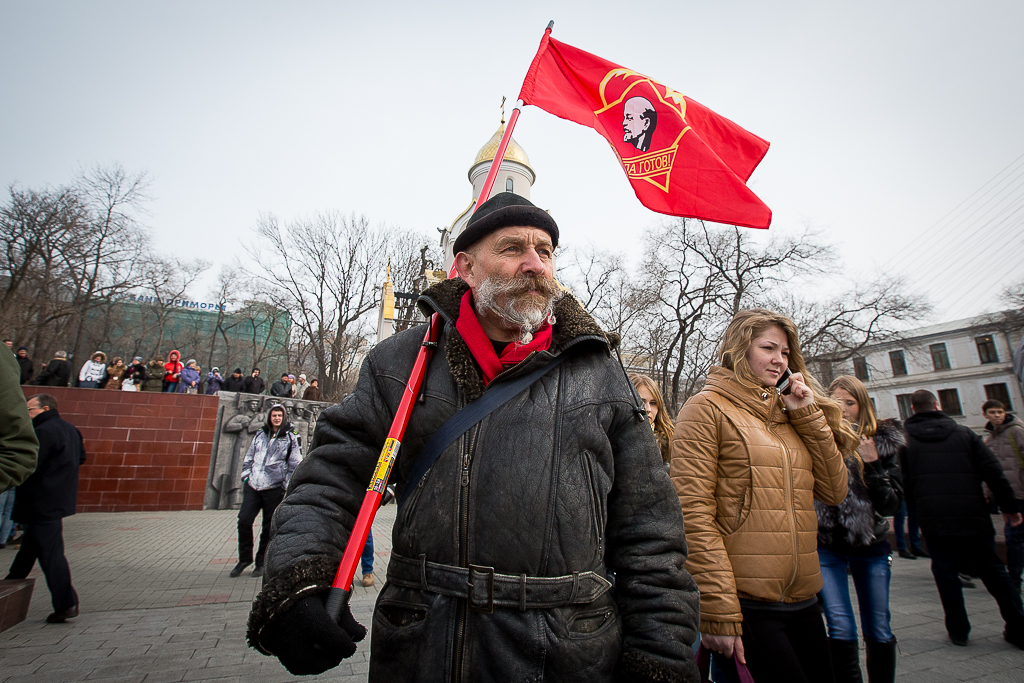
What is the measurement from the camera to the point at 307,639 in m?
1.32

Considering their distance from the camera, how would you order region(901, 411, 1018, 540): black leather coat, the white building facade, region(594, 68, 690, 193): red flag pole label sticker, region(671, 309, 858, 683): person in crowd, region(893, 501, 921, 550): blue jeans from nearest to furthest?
region(671, 309, 858, 683): person in crowd < region(594, 68, 690, 193): red flag pole label sticker < region(901, 411, 1018, 540): black leather coat < region(893, 501, 921, 550): blue jeans < the white building facade

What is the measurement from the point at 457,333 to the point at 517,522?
0.65 metres

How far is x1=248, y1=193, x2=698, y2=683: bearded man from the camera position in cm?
142

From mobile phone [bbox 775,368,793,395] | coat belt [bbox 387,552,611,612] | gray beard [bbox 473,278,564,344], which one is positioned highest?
gray beard [bbox 473,278,564,344]

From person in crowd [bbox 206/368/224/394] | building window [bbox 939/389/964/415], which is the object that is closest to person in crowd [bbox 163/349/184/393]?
person in crowd [bbox 206/368/224/394]

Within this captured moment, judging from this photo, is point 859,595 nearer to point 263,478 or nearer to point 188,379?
point 263,478

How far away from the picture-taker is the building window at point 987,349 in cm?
4214

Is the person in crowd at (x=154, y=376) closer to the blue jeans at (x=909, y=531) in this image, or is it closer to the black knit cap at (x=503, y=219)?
the black knit cap at (x=503, y=219)

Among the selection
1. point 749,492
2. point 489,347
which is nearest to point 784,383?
point 749,492

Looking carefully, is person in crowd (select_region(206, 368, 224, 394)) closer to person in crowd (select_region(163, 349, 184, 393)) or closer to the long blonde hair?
person in crowd (select_region(163, 349, 184, 393))

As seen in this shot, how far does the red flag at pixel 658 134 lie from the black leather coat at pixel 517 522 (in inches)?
97.1

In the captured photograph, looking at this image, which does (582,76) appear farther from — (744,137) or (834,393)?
(834,393)

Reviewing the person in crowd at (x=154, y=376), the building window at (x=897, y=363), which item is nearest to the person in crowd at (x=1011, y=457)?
the person in crowd at (x=154, y=376)

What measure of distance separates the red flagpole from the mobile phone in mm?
1814
